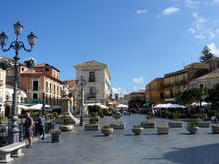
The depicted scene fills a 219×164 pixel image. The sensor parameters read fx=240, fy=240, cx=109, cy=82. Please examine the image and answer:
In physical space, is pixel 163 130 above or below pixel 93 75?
below

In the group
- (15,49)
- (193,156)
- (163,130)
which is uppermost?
(15,49)

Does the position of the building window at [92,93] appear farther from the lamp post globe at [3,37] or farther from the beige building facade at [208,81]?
the lamp post globe at [3,37]

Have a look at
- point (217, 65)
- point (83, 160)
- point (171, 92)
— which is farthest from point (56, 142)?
point (171, 92)

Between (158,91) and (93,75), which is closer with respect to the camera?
(93,75)

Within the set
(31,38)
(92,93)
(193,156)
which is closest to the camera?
(193,156)

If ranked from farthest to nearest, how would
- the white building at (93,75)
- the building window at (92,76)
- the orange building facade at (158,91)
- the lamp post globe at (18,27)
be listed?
the orange building facade at (158,91), the building window at (92,76), the white building at (93,75), the lamp post globe at (18,27)

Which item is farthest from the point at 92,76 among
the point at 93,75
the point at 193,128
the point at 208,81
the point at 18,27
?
the point at 18,27

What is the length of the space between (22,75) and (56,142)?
34579mm

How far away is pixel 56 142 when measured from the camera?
1153 cm

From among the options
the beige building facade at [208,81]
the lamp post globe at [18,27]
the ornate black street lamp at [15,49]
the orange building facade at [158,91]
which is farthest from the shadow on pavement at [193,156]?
the orange building facade at [158,91]

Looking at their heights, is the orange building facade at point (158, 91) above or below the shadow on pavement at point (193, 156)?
above

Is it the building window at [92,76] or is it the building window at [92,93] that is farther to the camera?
the building window at [92,76]

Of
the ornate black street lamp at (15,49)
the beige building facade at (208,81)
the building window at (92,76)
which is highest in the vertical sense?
the building window at (92,76)

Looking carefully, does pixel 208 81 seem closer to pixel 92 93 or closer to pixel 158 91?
pixel 158 91
